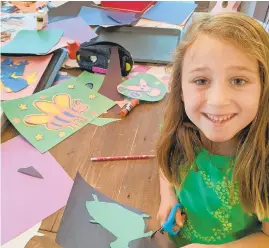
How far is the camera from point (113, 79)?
113 centimetres

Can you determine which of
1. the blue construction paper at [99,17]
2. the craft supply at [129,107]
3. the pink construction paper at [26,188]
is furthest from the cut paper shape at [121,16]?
the pink construction paper at [26,188]

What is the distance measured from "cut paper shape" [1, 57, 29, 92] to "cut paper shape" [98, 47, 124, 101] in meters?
0.22

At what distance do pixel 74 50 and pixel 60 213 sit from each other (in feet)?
1.90

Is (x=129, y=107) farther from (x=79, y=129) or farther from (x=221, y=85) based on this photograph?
(x=221, y=85)

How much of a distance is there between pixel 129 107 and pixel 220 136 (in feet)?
1.70

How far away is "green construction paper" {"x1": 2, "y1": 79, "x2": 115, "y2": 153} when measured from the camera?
96cm

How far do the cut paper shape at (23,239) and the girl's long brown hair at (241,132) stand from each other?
0.27 m

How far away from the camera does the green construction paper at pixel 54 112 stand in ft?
3.14

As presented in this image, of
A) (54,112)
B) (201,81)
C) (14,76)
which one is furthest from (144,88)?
(201,81)

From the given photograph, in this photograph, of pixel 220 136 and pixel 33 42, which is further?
pixel 33 42

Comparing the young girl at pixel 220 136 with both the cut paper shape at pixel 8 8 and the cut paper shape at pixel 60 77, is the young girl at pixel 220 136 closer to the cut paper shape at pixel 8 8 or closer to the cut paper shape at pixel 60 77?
the cut paper shape at pixel 60 77

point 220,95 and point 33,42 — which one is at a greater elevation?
point 220,95

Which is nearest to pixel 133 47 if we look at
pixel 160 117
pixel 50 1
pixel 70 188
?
pixel 160 117

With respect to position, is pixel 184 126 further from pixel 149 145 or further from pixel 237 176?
pixel 149 145
